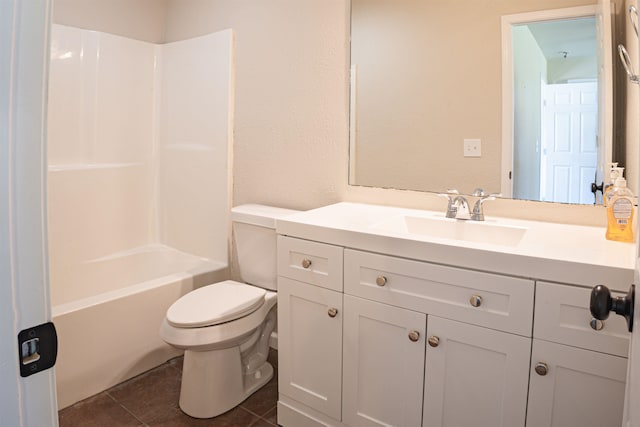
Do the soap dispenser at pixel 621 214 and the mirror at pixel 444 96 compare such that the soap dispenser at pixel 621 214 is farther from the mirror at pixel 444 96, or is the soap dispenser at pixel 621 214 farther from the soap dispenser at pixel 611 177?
the mirror at pixel 444 96

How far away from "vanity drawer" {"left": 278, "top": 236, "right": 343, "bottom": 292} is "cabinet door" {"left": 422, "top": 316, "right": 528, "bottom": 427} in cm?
39

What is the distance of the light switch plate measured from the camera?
6.20 feet

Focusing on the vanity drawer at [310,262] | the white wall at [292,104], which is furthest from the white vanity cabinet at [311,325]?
the white wall at [292,104]

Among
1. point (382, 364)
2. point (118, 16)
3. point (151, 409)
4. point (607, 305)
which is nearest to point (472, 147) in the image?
point (382, 364)

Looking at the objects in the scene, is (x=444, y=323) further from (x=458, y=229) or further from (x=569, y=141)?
(x=569, y=141)

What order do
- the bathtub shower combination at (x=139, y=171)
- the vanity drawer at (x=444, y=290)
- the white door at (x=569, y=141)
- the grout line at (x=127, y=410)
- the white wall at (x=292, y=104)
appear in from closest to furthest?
the vanity drawer at (x=444, y=290)
the white door at (x=569, y=141)
the grout line at (x=127, y=410)
the white wall at (x=292, y=104)
the bathtub shower combination at (x=139, y=171)

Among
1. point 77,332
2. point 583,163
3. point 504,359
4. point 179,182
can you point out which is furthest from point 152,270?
point 583,163

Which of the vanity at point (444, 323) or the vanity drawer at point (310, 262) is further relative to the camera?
the vanity drawer at point (310, 262)

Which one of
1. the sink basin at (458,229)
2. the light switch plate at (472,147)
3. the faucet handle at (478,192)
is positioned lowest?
the sink basin at (458,229)

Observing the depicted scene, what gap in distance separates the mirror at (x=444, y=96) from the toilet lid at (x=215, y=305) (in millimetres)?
745

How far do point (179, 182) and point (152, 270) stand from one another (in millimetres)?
597

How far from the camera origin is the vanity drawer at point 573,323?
1228 millimetres

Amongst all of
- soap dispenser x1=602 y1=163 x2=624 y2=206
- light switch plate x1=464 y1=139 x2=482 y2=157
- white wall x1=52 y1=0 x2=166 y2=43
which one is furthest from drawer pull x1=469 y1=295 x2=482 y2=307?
white wall x1=52 y1=0 x2=166 y2=43

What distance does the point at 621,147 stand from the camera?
5.21 ft
